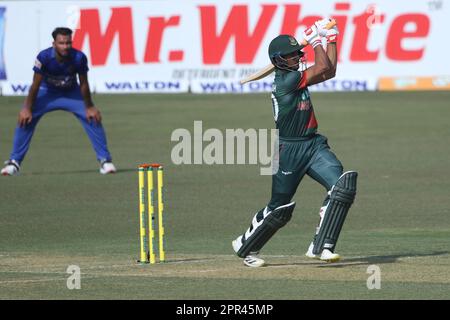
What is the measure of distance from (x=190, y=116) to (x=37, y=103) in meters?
10.8

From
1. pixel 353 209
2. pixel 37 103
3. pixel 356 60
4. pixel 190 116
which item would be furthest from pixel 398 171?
pixel 356 60

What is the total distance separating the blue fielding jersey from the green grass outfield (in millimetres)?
1585

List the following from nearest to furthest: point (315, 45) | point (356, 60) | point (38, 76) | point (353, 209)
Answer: point (315, 45) < point (353, 209) < point (38, 76) < point (356, 60)

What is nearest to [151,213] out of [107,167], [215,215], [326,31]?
[326,31]

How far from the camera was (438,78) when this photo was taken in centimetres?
3588

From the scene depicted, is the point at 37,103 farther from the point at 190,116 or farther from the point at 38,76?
the point at 190,116

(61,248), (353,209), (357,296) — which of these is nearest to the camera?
(357,296)

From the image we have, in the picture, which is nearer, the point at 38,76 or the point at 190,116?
the point at 38,76

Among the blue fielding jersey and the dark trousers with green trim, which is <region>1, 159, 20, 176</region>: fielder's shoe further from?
the dark trousers with green trim

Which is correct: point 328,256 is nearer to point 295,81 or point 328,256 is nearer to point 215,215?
point 295,81

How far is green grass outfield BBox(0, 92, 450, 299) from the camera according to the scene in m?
10.3

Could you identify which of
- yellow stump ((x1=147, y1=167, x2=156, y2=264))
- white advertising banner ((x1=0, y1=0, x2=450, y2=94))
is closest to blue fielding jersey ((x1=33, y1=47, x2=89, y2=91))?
yellow stump ((x1=147, y1=167, x2=156, y2=264))

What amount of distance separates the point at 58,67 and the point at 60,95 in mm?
643

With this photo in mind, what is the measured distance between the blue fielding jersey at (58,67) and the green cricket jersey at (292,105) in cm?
849
